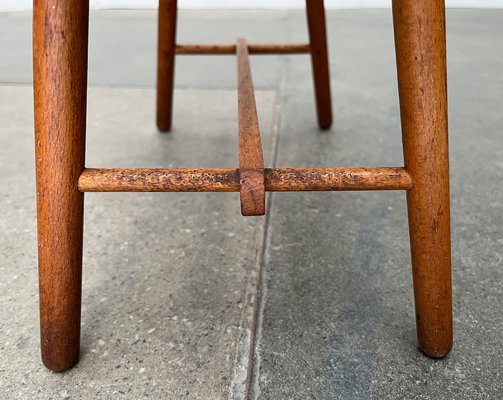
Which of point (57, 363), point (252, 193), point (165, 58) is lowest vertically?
point (57, 363)

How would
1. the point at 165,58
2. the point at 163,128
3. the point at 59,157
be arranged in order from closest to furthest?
the point at 59,157 → the point at 165,58 → the point at 163,128

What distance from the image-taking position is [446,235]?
26.0 inches

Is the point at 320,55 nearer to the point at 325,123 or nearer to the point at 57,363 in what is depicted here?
the point at 325,123

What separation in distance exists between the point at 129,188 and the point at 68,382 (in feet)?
0.78

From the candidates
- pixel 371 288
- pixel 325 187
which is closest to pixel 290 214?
pixel 371 288

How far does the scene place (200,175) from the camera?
643 millimetres

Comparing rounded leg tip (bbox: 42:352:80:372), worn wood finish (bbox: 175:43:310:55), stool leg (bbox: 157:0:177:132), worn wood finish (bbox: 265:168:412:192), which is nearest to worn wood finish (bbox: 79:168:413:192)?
worn wood finish (bbox: 265:168:412:192)

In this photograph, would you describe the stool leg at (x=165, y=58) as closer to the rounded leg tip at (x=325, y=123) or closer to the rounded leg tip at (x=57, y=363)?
the rounded leg tip at (x=325, y=123)

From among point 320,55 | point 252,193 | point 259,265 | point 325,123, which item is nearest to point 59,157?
point 252,193

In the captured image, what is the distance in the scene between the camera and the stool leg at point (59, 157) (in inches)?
23.9

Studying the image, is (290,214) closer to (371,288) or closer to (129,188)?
(371,288)

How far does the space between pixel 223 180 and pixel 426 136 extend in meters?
0.23

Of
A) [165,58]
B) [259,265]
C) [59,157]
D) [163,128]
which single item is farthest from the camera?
[163,128]

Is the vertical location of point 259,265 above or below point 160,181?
below
